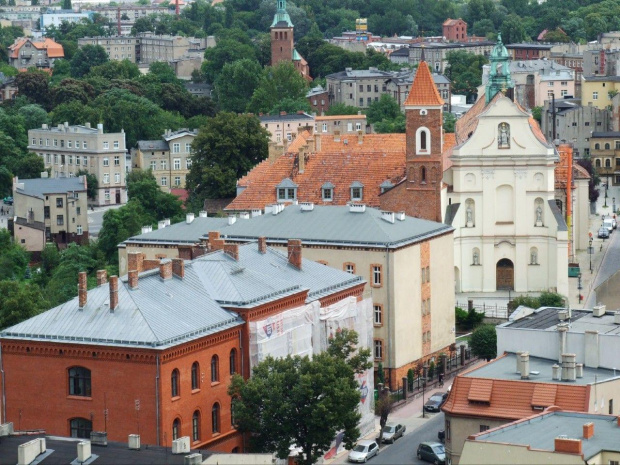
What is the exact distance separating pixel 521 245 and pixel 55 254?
29410mm

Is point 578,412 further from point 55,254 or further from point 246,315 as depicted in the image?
point 55,254

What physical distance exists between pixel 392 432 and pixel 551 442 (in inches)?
785

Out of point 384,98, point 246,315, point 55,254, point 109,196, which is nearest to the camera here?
point 246,315

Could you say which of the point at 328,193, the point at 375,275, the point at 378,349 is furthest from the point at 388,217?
the point at 328,193

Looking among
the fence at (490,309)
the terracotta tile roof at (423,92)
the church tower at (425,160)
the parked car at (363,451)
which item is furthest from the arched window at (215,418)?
the terracotta tile roof at (423,92)

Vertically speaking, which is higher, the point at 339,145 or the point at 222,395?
the point at 339,145

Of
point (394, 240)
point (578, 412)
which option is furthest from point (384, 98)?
point (578, 412)

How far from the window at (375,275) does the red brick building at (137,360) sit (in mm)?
12770

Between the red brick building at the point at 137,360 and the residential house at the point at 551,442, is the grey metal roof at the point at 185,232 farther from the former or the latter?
the residential house at the point at 551,442

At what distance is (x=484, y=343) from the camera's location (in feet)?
271

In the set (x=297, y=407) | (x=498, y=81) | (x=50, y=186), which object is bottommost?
(x=297, y=407)

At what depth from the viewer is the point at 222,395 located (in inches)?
2623

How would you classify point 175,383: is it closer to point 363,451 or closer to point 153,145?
point 363,451

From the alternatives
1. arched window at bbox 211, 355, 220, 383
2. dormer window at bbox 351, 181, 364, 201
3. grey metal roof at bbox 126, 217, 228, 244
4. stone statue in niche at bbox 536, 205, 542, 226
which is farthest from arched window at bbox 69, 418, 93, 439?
stone statue in niche at bbox 536, 205, 542, 226
